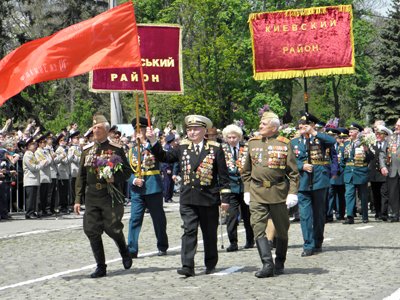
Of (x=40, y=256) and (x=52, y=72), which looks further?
(x=40, y=256)

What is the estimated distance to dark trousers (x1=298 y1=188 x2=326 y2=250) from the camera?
1402 centimetres

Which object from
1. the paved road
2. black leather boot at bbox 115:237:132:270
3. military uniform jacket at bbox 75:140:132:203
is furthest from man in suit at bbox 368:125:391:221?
military uniform jacket at bbox 75:140:132:203

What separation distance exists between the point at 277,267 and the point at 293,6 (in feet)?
164

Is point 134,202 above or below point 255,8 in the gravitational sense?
below

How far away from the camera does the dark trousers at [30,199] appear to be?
22703mm

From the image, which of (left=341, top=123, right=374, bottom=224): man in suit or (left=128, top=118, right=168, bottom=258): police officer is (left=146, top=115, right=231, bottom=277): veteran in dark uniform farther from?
(left=341, top=123, right=374, bottom=224): man in suit

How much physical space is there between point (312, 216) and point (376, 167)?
815cm

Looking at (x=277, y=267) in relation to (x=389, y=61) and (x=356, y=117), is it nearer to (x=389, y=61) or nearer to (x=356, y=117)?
(x=389, y=61)

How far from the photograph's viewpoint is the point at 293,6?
60719 millimetres

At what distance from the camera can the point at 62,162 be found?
24.3 metres

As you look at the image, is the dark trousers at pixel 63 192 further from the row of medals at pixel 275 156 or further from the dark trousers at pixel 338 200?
the row of medals at pixel 275 156

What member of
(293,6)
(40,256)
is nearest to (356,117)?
(293,6)

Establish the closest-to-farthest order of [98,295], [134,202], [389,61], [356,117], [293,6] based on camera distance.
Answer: [98,295] < [134,202] < [389,61] < [293,6] < [356,117]

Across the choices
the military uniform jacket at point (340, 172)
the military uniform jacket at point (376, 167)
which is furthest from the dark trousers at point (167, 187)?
the military uniform jacket at point (376, 167)
